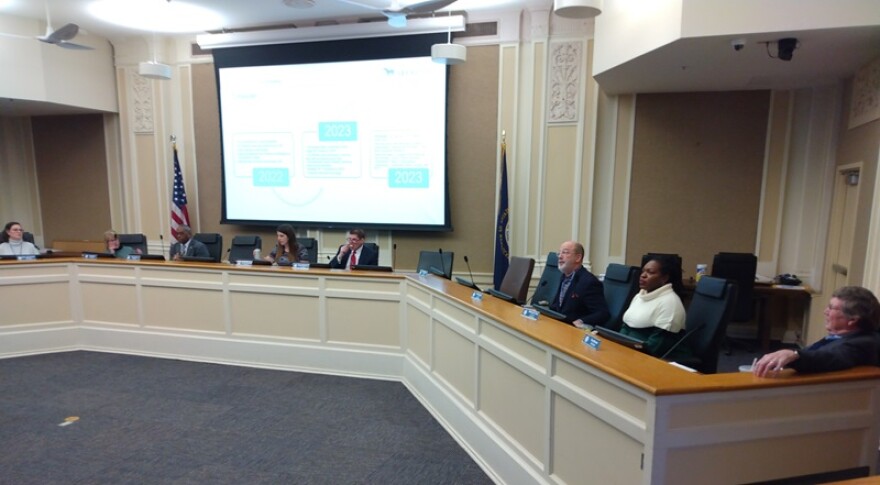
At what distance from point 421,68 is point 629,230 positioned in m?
3.10

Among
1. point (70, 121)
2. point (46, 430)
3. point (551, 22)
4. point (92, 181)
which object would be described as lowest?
point (46, 430)

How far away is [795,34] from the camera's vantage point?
3143 millimetres

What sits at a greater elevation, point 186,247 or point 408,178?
point 408,178

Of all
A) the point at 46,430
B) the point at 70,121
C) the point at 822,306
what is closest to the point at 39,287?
the point at 46,430

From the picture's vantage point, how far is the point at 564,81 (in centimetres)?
518

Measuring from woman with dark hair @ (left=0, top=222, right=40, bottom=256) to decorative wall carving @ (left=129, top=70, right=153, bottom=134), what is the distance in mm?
2166

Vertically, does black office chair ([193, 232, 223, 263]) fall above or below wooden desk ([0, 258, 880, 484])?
above

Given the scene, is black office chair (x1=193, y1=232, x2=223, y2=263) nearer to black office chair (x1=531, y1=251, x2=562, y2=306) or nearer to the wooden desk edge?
black office chair (x1=531, y1=251, x2=562, y2=306)

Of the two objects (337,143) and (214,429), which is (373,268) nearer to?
(214,429)

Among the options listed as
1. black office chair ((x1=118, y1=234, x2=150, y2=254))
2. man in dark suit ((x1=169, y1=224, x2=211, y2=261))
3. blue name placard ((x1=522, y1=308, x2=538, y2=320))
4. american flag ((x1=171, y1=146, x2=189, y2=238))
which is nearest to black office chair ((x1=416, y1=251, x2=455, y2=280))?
blue name placard ((x1=522, y1=308, x2=538, y2=320))

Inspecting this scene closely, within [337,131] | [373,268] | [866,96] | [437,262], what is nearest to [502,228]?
[437,262]

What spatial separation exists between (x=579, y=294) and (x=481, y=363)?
3.12 feet

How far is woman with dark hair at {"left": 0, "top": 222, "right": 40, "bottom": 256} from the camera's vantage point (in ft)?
15.9

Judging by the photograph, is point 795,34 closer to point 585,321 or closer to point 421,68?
point 585,321
